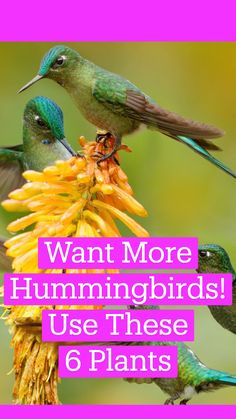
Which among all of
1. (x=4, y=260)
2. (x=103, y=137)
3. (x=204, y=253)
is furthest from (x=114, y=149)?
(x=4, y=260)

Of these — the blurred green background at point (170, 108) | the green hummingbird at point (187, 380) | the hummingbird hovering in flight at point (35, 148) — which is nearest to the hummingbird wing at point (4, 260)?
the hummingbird hovering in flight at point (35, 148)

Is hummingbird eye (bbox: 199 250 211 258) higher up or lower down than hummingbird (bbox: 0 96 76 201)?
lower down

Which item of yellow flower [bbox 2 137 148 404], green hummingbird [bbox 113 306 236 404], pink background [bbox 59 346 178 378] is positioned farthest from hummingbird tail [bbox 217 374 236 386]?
yellow flower [bbox 2 137 148 404]

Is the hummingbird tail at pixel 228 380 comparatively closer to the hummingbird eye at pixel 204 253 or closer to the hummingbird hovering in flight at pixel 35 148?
the hummingbird eye at pixel 204 253

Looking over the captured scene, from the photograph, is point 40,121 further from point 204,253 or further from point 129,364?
point 129,364

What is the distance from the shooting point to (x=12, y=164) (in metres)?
4.56

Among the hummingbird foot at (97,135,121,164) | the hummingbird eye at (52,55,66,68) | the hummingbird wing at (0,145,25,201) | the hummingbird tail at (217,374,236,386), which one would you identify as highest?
the hummingbird eye at (52,55,66,68)

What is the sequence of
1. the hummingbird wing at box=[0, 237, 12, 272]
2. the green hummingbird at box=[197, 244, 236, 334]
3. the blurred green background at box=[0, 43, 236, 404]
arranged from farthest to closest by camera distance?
1. the blurred green background at box=[0, 43, 236, 404]
2. the hummingbird wing at box=[0, 237, 12, 272]
3. the green hummingbird at box=[197, 244, 236, 334]

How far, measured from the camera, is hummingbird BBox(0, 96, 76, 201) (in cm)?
409

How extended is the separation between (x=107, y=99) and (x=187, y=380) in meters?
1.22

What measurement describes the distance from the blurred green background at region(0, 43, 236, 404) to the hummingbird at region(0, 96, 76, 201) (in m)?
0.43

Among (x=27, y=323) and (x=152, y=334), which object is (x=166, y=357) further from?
(x=27, y=323)

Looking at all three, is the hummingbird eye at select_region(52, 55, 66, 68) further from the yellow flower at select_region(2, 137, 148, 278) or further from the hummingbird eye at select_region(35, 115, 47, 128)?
the yellow flower at select_region(2, 137, 148, 278)

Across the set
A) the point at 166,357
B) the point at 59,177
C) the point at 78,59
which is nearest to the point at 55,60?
the point at 78,59
